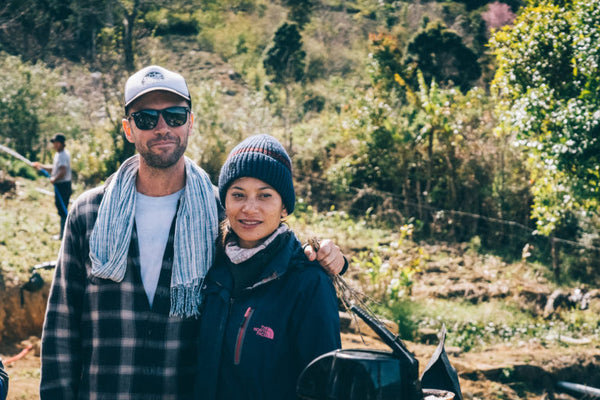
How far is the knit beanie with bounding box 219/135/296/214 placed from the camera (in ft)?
6.70

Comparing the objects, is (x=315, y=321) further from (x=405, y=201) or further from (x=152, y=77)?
(x=405, y=201)

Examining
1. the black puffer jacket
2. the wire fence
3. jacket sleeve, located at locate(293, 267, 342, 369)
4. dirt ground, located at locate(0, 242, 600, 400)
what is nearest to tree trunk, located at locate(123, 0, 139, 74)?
the wire fence

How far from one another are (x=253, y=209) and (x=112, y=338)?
703 millimetres

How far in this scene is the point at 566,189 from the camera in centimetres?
891

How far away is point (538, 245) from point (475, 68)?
440 inches

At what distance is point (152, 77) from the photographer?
2.27 m

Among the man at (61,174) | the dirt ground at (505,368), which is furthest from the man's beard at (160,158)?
the man at (61,174)

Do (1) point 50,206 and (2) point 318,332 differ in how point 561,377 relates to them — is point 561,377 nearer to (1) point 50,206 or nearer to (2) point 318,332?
(2) point 318,332

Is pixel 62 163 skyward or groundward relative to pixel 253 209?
skyward

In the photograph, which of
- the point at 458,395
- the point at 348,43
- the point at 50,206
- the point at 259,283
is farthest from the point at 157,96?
the point at 348,43

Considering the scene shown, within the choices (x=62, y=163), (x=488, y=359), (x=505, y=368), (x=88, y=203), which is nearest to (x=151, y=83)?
(x=88, y=203)

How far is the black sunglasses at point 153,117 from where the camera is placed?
226cm

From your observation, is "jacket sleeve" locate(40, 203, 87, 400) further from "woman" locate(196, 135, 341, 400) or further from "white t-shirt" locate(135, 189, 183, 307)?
"woman" locate(196, 135, 341, 400)

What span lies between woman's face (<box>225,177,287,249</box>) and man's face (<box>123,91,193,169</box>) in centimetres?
33
